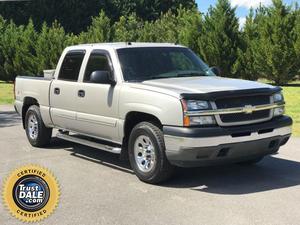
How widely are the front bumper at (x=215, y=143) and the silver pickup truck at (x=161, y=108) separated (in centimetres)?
1

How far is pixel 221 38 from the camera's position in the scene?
76.4 ft

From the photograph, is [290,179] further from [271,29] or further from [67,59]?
[271,29]

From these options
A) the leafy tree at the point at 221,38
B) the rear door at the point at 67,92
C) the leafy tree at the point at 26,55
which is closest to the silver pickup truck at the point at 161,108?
the rear door at the point at 67,92

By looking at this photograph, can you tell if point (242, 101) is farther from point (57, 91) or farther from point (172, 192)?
point (57, 91)

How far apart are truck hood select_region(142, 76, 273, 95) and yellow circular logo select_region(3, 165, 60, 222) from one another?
6.27 feet

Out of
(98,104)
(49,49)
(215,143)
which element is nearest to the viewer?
(215,143)

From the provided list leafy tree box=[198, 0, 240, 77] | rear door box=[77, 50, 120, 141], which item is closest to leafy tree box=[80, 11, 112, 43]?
leafy tree box=[198, 0, 240, 77]

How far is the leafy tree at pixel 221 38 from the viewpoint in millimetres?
23156

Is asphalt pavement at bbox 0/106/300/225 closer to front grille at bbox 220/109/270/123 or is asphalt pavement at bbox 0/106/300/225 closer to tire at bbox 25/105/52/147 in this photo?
tire at bbox 25/105/52/147

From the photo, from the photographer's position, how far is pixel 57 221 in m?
5.50

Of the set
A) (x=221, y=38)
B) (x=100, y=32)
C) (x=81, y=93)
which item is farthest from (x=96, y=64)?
(x=100, y=32)

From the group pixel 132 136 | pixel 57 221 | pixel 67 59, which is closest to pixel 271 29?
pixel 67 59

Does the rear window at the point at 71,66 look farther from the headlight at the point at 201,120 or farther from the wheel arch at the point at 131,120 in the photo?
the headlight at the point at 201,120

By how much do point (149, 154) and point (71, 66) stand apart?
2.72m
